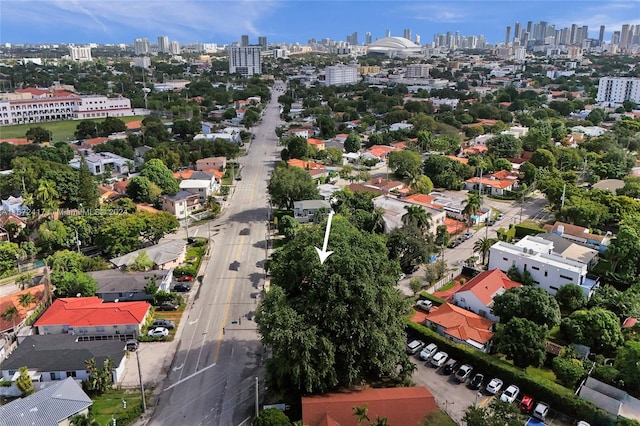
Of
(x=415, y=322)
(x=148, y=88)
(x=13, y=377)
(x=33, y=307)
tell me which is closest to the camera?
(x=13, y=377)

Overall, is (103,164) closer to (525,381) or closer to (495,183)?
(495,183)

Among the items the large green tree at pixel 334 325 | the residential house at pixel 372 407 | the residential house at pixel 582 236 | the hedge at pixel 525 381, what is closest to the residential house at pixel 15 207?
the large green tree at pixel 334 325

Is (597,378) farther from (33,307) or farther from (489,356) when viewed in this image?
(33,307)

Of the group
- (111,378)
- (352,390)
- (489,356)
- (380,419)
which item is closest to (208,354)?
(111,378)

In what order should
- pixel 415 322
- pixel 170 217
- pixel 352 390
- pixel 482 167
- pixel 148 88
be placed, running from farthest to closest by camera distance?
pixel 148 88 < pixel 482 167 < pixel 170 217 < pixel 415 322 < pixel 352 390

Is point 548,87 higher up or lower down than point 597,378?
higher up

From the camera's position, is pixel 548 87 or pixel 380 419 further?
pixel 548 87

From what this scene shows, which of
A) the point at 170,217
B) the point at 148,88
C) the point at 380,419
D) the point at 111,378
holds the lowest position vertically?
the point at 111,378
